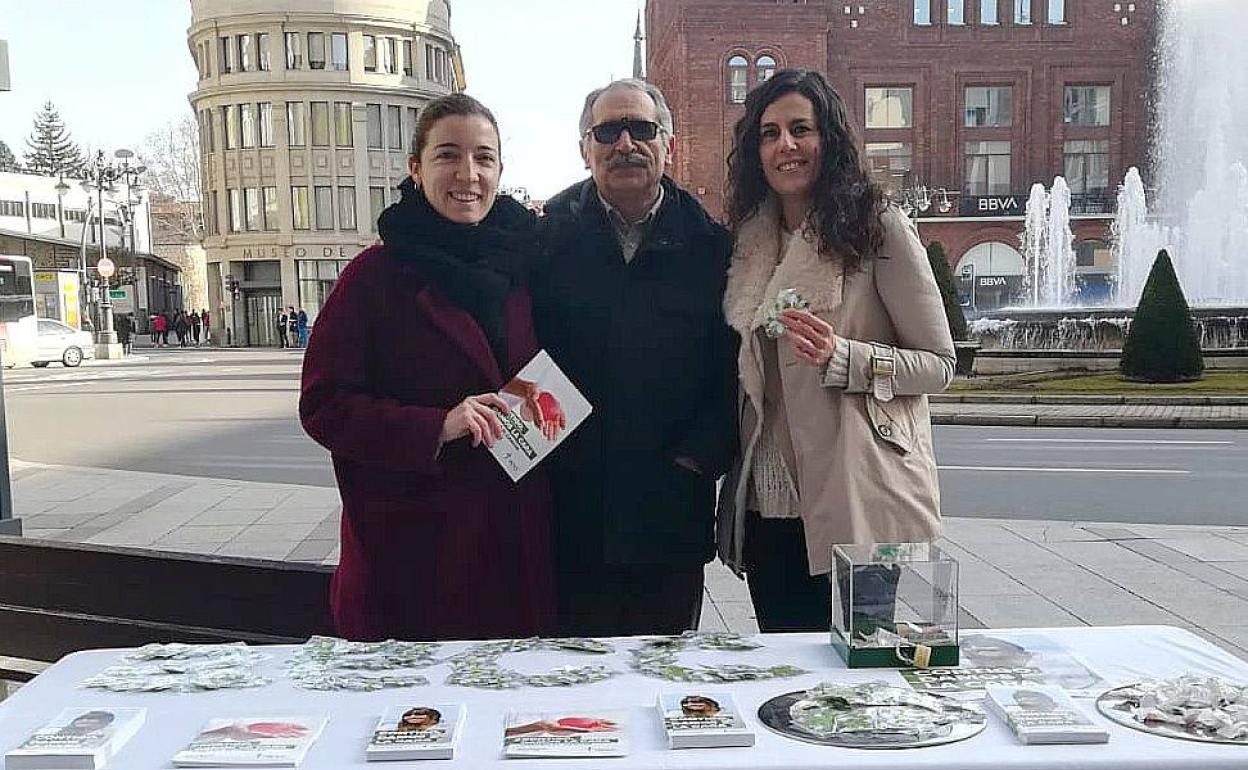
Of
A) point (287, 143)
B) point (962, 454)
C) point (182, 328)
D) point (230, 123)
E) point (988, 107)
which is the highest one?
point (230, 123)

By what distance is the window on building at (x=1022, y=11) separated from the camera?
1879 inches

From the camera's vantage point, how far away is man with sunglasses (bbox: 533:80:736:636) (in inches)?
114

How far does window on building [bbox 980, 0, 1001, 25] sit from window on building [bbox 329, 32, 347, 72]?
30.9m

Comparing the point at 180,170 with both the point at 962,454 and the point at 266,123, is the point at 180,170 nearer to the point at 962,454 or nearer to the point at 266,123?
the point at 266,123

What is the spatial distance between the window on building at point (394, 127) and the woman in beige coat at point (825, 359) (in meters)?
52.2

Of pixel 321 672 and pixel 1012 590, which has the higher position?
pixel 321 672

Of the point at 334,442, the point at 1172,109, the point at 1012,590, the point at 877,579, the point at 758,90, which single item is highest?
the point at 1172,109

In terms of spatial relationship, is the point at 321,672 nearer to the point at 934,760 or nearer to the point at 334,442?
the point at 334,442

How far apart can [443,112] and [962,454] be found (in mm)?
11137

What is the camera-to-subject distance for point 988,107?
4769cm

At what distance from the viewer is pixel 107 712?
1966 millimetres

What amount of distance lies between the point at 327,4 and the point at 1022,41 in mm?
33458

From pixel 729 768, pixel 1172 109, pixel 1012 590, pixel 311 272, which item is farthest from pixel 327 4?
pixel 729 768

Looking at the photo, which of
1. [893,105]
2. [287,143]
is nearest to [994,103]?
[893,105]
